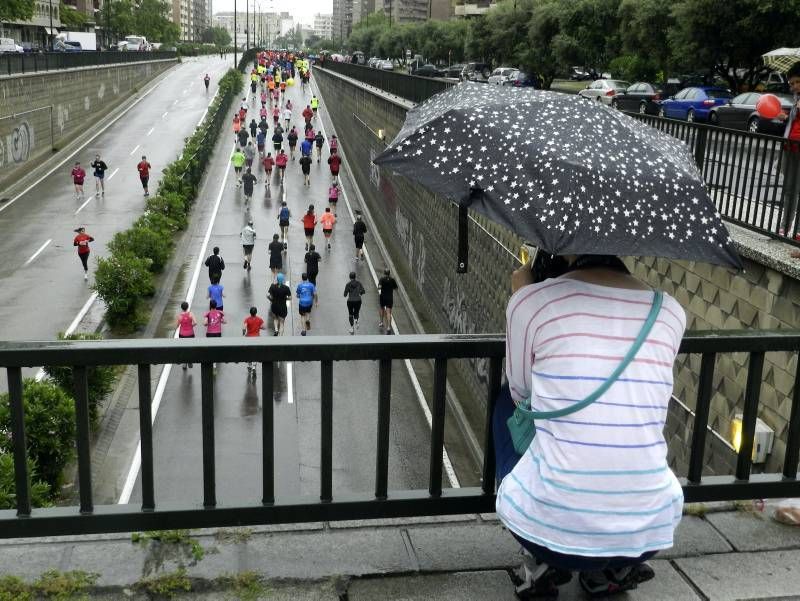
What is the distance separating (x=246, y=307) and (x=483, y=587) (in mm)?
23640

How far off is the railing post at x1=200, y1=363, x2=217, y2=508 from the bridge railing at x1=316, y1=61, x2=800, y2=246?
591cm

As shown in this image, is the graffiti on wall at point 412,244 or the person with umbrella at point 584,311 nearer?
the person with umbrella at point 584,311

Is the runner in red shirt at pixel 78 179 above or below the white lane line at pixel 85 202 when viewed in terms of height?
above

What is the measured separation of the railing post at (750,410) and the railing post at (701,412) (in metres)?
0.17

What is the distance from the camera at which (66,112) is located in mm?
52750

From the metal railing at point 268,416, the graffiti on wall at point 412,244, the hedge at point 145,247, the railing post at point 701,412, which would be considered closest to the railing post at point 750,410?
the metal railing at point 268,416

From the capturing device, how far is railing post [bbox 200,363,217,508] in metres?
3.69

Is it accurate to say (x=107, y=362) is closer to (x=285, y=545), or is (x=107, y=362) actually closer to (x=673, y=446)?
(x=285, y=545)

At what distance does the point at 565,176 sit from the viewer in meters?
3.04

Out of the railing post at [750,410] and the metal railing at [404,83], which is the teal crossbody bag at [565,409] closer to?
the railing post at [750,410]

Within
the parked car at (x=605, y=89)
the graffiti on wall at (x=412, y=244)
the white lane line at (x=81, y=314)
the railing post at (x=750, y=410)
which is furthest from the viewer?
the parked car at (x=605, y=89)

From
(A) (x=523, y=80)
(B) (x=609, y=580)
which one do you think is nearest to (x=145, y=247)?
(B) (x=609, y=580)

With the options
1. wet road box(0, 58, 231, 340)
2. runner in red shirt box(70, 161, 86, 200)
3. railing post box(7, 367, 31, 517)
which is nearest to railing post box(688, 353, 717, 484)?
railing post box(7, 367, 31, 517)

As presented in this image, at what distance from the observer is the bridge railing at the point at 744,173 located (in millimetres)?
9281
